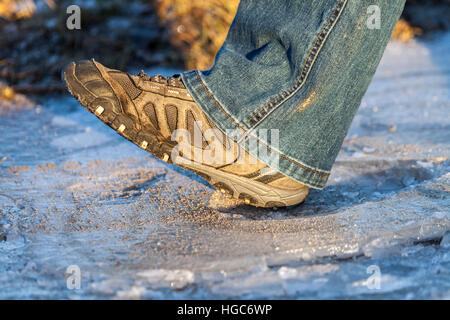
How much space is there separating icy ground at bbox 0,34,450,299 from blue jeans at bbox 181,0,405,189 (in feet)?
0.75

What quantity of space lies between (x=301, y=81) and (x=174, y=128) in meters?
0.41

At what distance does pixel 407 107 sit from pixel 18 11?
9.82 feet

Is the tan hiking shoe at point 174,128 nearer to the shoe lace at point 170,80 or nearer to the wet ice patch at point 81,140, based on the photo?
the shoe lace at point 170,80

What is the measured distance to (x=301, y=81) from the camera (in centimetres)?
131

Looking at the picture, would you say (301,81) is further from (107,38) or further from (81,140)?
(107,38)

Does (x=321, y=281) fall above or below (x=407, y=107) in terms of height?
below

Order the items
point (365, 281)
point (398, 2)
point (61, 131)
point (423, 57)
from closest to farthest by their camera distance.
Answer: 1. point (365, 281)
2. point (398, 2)
3. point (61, 131)
4. point (423, 57)

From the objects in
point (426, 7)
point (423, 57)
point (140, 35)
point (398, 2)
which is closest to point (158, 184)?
point (398, 2)

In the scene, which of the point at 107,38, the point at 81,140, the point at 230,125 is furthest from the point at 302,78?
the point at 107,38

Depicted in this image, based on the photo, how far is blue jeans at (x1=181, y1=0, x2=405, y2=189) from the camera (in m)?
1.26

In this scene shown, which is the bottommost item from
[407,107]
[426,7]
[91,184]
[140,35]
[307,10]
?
[91,184]

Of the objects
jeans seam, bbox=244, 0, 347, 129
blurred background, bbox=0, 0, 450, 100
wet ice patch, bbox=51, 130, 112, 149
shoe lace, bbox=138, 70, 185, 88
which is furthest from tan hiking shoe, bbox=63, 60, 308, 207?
blurred background, bbox=0, 0, 450, 100

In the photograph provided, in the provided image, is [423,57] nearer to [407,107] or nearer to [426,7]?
[407,107]

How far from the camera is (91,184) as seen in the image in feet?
5.35
